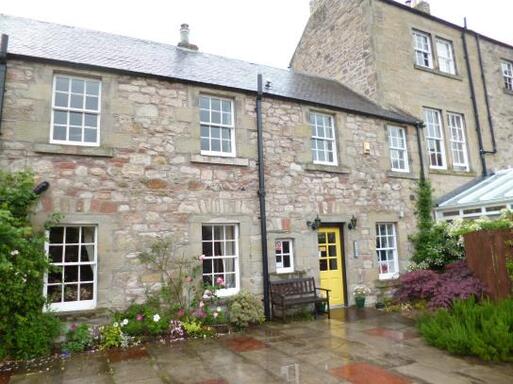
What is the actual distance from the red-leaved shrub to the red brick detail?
12.4 feet

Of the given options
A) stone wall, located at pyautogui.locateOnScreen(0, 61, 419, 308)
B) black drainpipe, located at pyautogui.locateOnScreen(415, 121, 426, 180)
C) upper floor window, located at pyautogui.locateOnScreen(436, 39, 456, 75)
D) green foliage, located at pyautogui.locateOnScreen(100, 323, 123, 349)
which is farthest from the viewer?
upper floor window, located at pyautogui.locateOnScreen(436, 39, 456, 75)

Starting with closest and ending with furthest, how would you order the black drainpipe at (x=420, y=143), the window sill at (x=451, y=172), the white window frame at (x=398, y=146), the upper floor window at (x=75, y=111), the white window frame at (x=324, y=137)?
the upper floor window at (x=75, y=111)
the white window frame at (x=324, y=137)
the white window frame at (x=398, y=146)
the black drainpipe at (x=420, y=143)
the window sill at (x=451, y=172)

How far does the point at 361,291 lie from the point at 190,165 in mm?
5645

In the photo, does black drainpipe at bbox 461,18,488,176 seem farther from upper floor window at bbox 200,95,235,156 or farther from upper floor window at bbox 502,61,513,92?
upper floor window at bbox 200,95,235,156

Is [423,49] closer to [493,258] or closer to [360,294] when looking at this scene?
[493,258]

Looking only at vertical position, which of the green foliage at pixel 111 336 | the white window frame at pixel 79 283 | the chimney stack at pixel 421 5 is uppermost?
the chimney stack at pixel 421 5

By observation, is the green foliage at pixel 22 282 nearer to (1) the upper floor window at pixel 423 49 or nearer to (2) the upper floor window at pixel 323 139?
(2) the upper floor window at pixel 323 139

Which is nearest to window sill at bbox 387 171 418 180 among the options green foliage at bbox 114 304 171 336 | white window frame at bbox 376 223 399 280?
white window frame at bbox 376 223 399 280

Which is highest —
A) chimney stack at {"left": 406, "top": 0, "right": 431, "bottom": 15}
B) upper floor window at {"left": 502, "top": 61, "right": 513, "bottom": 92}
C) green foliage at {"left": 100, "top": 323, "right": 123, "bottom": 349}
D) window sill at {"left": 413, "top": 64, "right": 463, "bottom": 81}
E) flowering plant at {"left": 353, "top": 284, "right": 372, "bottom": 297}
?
chimney stack at {"left": 406, "top": 0, "right": 431, "bottom": 15}

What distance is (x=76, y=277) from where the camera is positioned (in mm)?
7191

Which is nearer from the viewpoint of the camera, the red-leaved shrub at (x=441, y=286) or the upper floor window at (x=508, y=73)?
the red-leaved shrub at (x=441, y=286)

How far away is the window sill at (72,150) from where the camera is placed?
709 centimetres

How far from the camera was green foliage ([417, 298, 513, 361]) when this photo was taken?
5.47m

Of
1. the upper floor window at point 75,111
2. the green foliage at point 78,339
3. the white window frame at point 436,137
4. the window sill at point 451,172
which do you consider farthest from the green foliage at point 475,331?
the upper floor window at point 75,111
